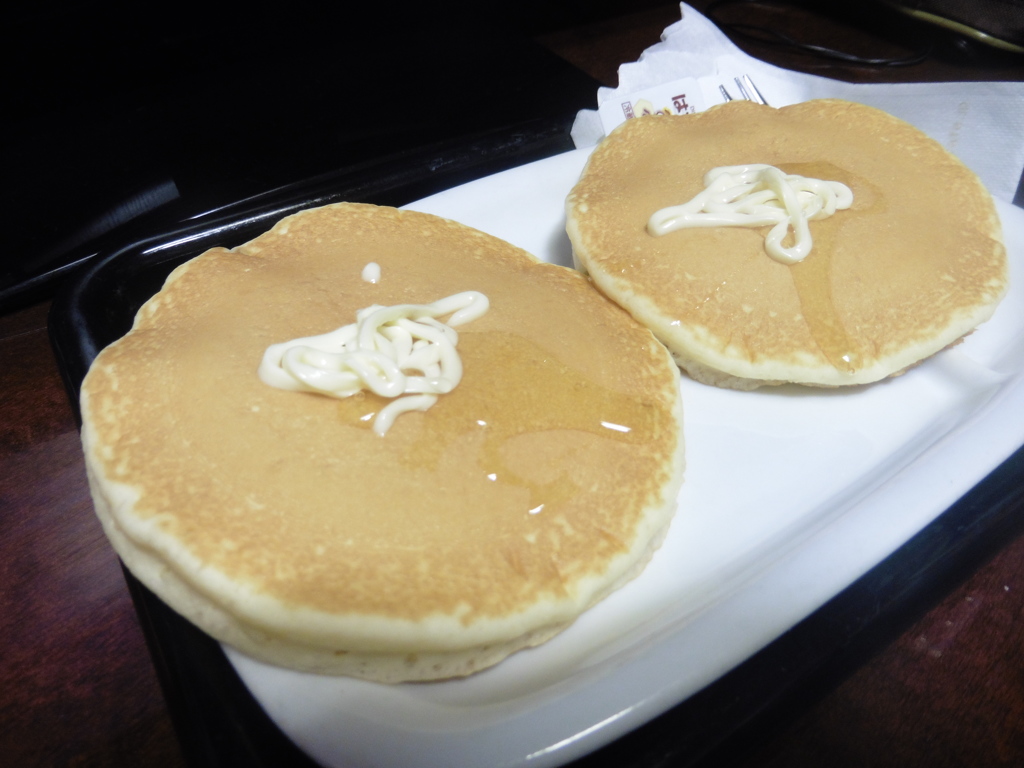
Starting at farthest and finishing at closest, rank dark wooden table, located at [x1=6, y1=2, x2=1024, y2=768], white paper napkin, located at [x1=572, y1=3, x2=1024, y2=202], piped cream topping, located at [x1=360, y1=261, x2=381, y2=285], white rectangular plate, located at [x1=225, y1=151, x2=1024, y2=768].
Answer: white paper napkin, located at [x1=572, y1=3, x2=1024, y2=202]
piped cream topping, located at [x1=360, y1=261, x2=381, y2=285]
dark wooden table, located at [x1=6, y1=2, x2=1024, y2=768]
white rectangular plate, located at [x1=225, y1=151, x2=1024, y2=768]

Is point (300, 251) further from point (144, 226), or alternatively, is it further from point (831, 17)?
point (831, 17)

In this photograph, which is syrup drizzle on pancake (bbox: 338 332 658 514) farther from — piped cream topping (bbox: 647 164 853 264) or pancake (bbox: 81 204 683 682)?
piped cream topping (bbox: 647 164 853 264)

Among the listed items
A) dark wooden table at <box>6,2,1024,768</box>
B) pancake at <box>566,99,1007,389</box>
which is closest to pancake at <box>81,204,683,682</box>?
pancake at <box>566,99,1007,389</box>

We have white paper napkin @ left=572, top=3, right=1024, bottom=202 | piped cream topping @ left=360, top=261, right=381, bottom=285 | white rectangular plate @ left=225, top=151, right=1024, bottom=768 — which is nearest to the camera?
white rectangular plate @ left=225, top=151, right=1024, bottom=768

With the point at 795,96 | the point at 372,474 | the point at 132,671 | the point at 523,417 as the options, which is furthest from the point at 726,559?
the point at 795,96

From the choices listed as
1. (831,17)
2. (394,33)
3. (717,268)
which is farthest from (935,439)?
(831,17)

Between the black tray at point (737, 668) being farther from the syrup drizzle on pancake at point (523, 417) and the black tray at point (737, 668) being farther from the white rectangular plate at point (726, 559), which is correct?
the syrup drizzle on pancake at point (523, 417)
